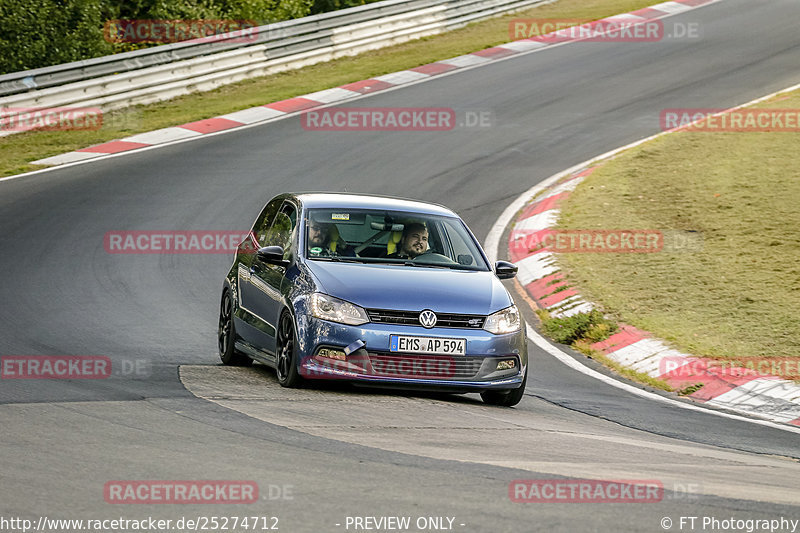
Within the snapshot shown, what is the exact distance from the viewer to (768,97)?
25734 mm

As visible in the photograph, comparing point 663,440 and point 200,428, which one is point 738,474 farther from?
point 200,428

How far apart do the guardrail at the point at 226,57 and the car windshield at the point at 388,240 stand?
47.6 feet

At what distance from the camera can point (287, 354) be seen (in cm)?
978

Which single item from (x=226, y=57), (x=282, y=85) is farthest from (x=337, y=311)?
(x=226, y=57)

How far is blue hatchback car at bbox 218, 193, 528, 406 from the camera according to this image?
9352mm
